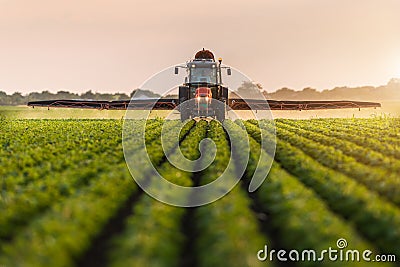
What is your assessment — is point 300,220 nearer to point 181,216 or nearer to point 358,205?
point 358,205

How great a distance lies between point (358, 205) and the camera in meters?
9.64

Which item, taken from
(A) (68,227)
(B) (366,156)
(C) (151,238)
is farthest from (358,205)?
(B) (366,156)

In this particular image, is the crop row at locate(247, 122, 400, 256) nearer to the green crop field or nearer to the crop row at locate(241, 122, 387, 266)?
the green crop field

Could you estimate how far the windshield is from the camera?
30.0m

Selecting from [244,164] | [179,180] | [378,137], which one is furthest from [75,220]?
[378,137]

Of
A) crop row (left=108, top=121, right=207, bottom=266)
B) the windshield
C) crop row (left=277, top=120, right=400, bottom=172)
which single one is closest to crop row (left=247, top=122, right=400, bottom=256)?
crop row (left=277, top=120, right=400, bottom=172)

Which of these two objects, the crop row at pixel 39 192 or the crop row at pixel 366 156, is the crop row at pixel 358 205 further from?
the crop row at pixel 39 192

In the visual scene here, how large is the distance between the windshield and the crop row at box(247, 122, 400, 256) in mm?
16974

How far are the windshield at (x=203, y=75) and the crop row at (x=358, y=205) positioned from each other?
16974 mm

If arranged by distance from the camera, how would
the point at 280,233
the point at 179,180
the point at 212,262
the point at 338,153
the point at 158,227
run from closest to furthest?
the point at 212,262, the point at 158,227, the point at 280,233, the point at 179,180, the point at 338,153

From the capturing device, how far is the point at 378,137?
67.6 feet

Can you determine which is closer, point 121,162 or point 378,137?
point 121,162

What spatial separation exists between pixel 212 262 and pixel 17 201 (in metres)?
3.99

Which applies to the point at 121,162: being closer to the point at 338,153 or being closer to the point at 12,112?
the point at 338,153
